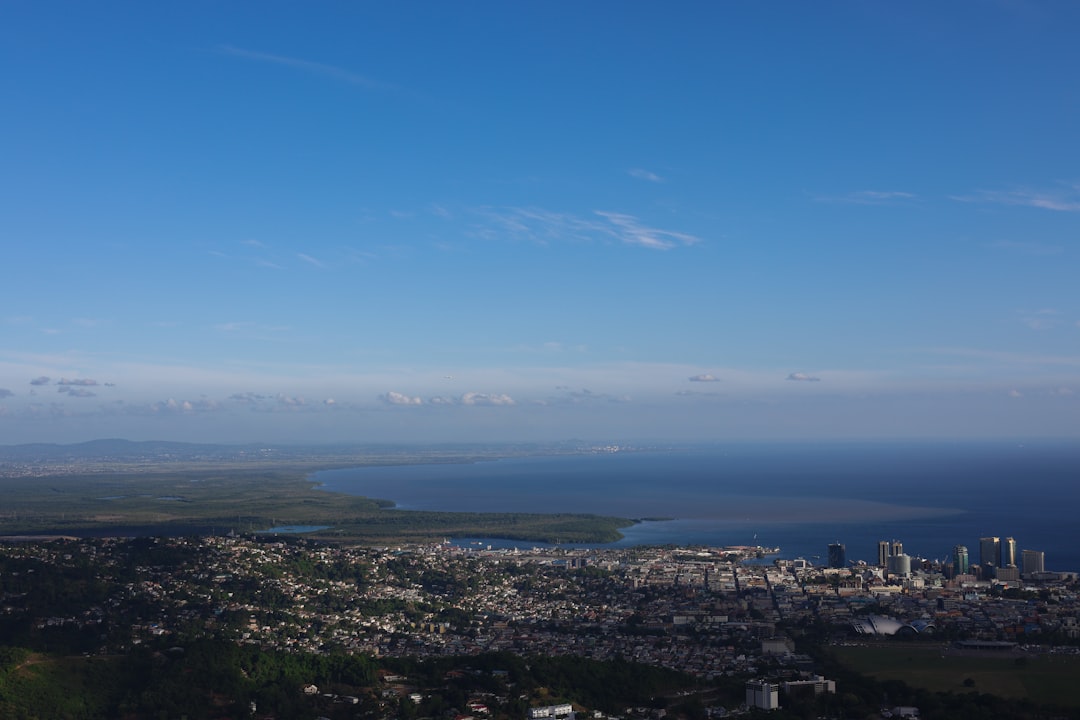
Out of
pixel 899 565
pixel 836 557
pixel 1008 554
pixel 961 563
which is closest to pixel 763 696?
pixel 899 565

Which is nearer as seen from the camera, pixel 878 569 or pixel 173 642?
pixel 173 642

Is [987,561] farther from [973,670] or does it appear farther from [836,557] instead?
[973,670]

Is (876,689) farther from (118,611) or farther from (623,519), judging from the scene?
(623,519)

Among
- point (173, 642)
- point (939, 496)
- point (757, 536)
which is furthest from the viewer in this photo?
point (939, 496)

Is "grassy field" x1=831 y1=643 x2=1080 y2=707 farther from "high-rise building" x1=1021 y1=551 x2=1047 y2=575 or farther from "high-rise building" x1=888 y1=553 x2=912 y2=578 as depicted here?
"high-rise building" x1=1021 y1=551 x2=1047 y2=575

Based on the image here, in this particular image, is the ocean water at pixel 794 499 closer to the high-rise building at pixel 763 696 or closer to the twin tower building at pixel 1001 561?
the twin tower building at pixel 1001 561

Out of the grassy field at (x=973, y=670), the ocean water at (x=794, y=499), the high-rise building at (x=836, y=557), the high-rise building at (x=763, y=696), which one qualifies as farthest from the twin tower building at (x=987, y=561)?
the high-rise building at (x=763, y=696)

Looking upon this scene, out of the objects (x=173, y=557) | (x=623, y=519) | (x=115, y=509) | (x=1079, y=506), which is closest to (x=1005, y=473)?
(x=1079, y=506)
